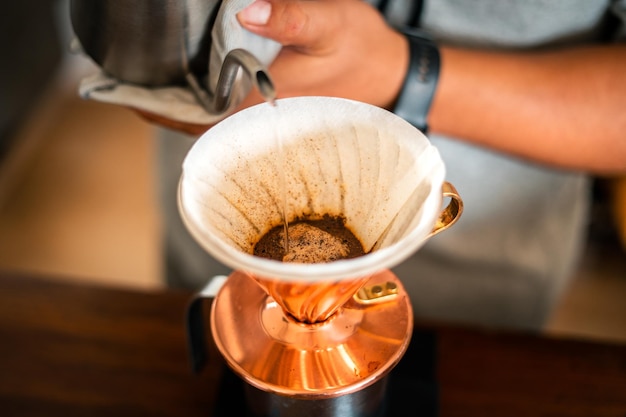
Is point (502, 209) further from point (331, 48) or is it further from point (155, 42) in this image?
point (155, 42)

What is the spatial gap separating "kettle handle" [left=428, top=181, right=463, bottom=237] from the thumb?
0.21 metres

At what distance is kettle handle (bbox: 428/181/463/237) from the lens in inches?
18.2

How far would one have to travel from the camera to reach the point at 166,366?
76 cm

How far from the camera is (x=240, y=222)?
51 centimetres

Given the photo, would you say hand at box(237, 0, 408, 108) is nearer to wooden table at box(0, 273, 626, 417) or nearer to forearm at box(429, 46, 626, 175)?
forearm at box(429, 46, 626, 175)

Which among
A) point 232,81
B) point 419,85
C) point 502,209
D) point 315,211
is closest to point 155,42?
point 232,81

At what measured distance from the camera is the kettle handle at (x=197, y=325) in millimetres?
584

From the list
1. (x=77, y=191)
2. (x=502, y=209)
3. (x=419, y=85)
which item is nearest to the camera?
(x=419, y=85)

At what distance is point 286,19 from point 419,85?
0.21 metres

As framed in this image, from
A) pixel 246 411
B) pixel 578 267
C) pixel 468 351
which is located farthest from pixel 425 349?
pixel 578 267

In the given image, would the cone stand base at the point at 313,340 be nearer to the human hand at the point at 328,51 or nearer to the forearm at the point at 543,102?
the human hand at the point at 328,51

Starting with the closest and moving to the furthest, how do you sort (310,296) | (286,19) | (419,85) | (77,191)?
(310,296), (286,19), (419,85), (77,191)

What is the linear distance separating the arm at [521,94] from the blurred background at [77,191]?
0.74 meters

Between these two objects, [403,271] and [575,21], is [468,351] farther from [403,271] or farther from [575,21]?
[575,21]
